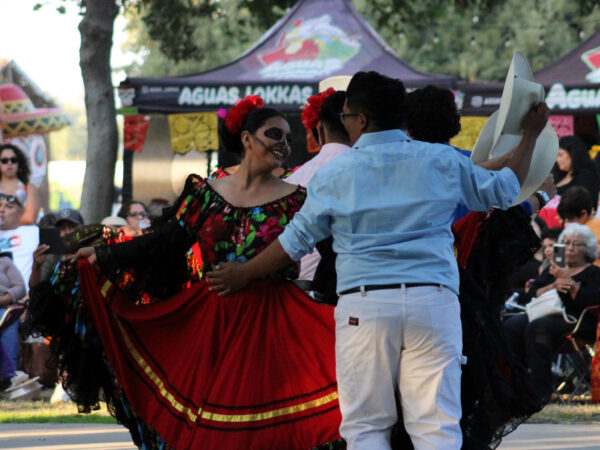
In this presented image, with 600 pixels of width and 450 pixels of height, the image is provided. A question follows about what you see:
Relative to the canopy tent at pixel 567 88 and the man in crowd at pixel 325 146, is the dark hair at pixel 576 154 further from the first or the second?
the man in crowd at pixel 325 146

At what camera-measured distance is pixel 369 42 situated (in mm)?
15055

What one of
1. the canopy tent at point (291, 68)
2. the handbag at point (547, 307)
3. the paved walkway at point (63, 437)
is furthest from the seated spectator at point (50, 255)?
the handbag at point (547, 307)

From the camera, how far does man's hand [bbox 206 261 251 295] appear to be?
518cm

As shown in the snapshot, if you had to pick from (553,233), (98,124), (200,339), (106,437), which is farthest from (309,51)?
(200,339)

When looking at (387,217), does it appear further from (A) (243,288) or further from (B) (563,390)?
(B) (563,390)

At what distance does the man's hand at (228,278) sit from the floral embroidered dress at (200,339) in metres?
0.13

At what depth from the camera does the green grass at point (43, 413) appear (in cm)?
908

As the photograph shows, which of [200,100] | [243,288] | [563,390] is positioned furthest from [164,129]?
[243,288]

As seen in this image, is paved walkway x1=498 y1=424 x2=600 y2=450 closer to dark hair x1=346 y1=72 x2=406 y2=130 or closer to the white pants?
the white pants

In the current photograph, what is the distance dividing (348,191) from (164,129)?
1215cm

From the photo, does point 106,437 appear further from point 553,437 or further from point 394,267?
point 394,267

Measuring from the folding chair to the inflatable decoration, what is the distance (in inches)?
430

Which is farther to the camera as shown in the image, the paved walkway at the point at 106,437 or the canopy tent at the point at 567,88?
the canopy tent at the point at 567,88

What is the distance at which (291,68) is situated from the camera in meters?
14.6
